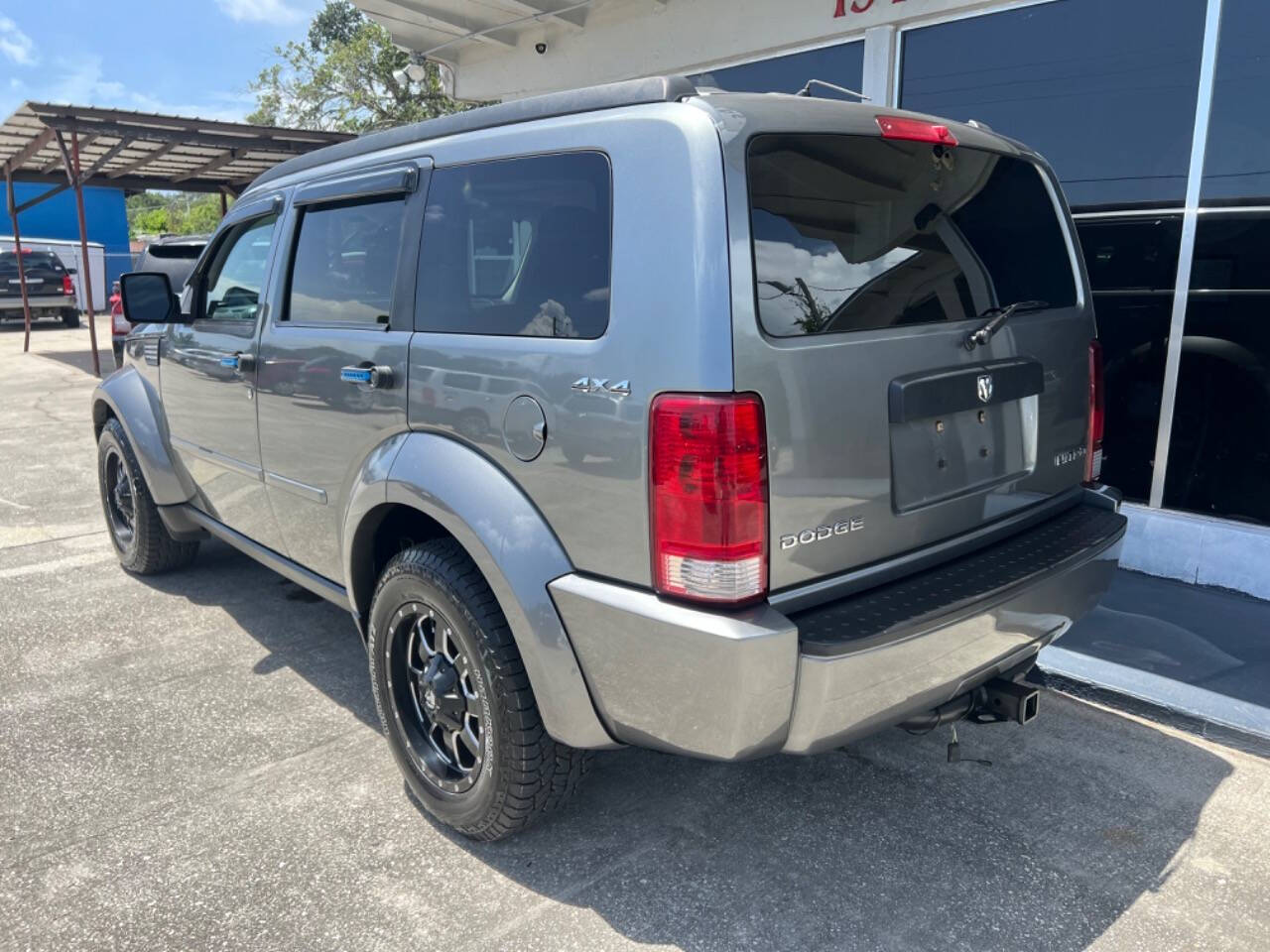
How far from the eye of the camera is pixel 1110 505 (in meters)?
3.07

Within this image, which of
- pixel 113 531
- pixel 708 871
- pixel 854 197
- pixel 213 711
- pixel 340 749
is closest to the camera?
pixel 854 197

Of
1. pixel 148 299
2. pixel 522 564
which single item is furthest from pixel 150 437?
pixel 522 564

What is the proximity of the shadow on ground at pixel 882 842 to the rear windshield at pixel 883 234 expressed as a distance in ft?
4.89

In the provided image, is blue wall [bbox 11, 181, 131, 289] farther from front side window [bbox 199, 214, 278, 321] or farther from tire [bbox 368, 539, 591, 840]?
tire [bbox 368, 539, 591, 840]

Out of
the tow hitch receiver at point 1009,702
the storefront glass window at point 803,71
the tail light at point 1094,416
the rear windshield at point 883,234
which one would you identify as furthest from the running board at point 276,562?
the storefront glass window at point 803,71

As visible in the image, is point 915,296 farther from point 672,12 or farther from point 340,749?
point 672,12

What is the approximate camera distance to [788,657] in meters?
2.06

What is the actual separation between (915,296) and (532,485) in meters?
1.09

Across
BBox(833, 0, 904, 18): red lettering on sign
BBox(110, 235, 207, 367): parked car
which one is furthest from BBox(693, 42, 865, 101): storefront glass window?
BBox(110, 235, 207, 367): parked car

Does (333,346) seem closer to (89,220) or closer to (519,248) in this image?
(519,248)

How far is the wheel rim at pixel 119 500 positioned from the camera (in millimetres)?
4957

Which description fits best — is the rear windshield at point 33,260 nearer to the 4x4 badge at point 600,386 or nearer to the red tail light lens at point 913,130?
the 4x4 badge at point 600,386

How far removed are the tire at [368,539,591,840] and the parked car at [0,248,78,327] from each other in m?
22.6

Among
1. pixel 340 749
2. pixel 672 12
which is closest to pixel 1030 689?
pixel 340 749
